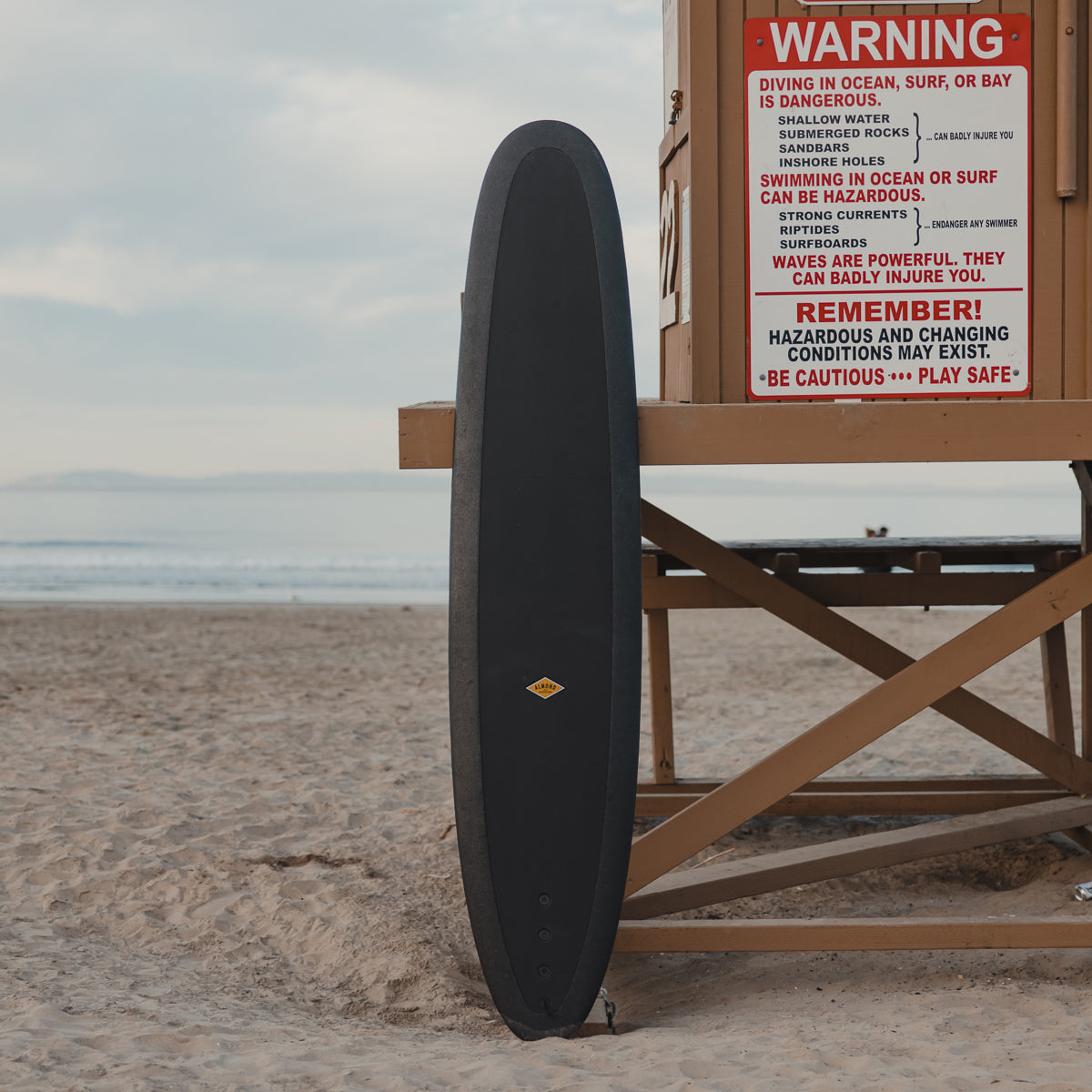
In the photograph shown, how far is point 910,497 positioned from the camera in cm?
5312

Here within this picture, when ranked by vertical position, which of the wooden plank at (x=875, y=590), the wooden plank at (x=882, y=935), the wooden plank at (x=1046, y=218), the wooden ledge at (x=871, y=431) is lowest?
the wooden plank at (x=882, y=935)

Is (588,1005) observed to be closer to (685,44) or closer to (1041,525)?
(685,44)

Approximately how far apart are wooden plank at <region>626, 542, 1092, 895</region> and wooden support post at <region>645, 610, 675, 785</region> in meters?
1.93

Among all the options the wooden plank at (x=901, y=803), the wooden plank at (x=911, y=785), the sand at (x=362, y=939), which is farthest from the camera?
the wooden plank at (x=911, y=785)

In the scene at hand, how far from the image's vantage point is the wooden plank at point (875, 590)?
15.6 ft

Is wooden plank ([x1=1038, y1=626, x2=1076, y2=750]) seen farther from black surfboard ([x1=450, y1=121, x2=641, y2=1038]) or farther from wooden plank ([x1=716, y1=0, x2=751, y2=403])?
A: black surfboard ([x1=450, y1=121, x2=641, y2=1038])

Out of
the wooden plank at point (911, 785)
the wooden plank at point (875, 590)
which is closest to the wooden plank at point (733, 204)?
the wooden plank at point (875, 590)

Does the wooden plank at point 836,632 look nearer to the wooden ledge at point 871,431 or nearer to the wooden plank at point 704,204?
the wooden ledge at point 871,431

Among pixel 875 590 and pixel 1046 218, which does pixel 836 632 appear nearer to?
pixel 875 590

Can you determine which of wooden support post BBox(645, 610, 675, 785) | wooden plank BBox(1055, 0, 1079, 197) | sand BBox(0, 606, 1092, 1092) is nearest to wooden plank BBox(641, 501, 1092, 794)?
sand BBox(0, 606, 1092, 1092)

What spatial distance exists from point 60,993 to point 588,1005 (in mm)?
1603

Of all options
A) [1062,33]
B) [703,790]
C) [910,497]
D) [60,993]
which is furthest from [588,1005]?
[910,497]

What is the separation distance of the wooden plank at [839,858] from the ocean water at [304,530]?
1.51 metres

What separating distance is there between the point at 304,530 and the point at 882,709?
35508 mm
